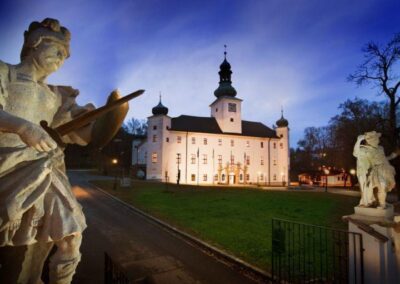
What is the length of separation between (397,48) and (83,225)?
2519 cm

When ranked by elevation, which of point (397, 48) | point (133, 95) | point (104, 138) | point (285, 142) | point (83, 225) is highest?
point (397, 48)

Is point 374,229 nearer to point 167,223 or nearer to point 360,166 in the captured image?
point 360,166

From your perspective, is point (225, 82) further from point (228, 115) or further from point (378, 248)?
point (378, 248)

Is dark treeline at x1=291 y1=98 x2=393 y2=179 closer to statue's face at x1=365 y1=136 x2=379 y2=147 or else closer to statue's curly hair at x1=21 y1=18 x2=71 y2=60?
statue's face at x1=365 y1=136 x2=379 y2=147

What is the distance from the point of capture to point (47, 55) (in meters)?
2.09

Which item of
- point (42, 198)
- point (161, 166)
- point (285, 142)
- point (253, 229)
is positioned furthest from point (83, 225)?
point (285, 142)

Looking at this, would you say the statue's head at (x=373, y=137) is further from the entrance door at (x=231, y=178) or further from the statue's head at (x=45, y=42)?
the entrance door at (x=231, y=178)

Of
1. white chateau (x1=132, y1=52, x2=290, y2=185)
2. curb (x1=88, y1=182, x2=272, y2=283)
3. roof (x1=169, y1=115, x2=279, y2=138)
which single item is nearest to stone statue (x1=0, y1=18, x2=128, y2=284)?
curb (x1=88, y1=182, x2=272, y2=283)

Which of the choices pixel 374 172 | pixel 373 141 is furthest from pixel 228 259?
pixel 373 141

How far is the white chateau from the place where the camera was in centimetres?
4653

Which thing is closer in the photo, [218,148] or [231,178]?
[231,178]

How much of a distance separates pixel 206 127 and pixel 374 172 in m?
46.4

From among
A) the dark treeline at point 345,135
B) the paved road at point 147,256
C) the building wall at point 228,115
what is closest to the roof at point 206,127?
the building wall at point 228,115

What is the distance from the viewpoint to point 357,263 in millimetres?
5738
